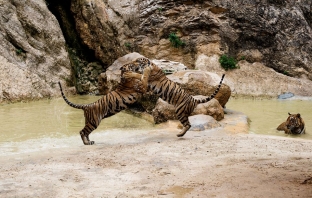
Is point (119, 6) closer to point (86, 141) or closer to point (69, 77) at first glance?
point (69, 77)

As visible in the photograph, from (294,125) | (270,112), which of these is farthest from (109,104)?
(270,112)

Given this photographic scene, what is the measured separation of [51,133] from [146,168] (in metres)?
4.09

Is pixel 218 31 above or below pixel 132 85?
above

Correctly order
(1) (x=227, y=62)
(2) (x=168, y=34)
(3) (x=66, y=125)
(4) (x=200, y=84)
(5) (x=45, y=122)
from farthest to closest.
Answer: (2) (x=168, y=34) → (1) (x=227, y=62) → (4) (x=200, y=84) → (5) (x=45, y=122) → (3) (x=66, y=125)

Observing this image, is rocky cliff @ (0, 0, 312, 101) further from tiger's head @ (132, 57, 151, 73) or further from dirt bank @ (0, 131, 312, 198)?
dirt bank @ (0, 131, 312, 198)

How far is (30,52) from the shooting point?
15.4 m

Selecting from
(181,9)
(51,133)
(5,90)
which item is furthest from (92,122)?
(181,9)

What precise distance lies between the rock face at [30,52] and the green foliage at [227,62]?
731cm

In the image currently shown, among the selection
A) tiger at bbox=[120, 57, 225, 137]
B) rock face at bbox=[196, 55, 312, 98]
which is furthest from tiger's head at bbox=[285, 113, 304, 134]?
rock face at bbox=[196, 55, 312, 98]

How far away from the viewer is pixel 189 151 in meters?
6.04

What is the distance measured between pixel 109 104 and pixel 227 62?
501 inches

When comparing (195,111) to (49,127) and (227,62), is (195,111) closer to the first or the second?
(49,127)

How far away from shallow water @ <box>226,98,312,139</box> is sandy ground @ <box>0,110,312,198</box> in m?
2.49

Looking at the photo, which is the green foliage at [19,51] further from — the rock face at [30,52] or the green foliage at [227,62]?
the green foliage at [227,62]
